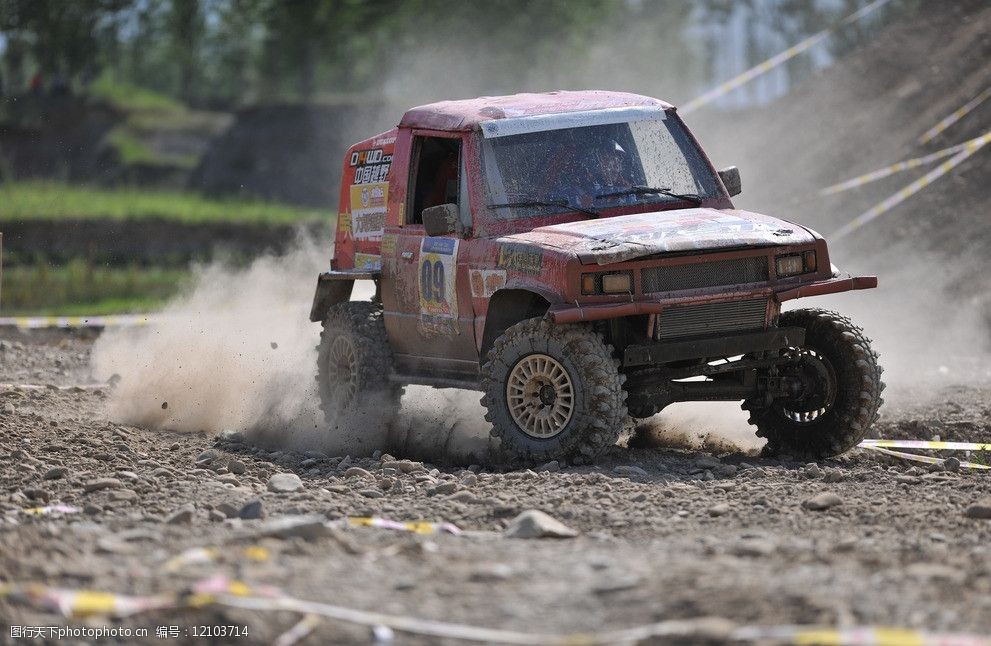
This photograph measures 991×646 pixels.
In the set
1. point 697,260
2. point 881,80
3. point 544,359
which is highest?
point 881,80

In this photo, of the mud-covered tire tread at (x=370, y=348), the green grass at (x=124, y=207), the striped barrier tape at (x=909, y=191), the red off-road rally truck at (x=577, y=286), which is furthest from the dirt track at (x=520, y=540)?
the green grass at (x=124, y=207)

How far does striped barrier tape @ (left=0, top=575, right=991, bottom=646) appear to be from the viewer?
518cm

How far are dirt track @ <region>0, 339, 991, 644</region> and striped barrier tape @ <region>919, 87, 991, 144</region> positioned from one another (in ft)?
41.6

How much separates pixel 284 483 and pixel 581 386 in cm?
175

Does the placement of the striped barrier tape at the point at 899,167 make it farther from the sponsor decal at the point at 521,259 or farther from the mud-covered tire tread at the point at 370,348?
the sponsor decal at the point at 521,259

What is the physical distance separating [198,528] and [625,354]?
2.89 m

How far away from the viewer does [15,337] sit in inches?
806

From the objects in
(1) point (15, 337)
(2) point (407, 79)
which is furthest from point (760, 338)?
(2) point (407, 79)

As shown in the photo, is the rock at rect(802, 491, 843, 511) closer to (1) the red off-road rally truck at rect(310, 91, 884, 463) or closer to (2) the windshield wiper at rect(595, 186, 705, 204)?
(1) the red off-road rally truck at rect(310, 91, 884, 463)

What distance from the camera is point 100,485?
28.6ft

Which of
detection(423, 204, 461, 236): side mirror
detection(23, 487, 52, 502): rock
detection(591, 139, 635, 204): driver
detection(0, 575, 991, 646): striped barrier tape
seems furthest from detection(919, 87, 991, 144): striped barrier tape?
detection(0, 575, 991, 646): striped barrier tape

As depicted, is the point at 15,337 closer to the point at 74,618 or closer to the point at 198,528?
the point at 198,528

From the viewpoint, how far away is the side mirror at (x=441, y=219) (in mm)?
9977

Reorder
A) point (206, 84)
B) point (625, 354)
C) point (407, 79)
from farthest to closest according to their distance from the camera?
point (206, 84), point (407, 79), point (625, 354)
